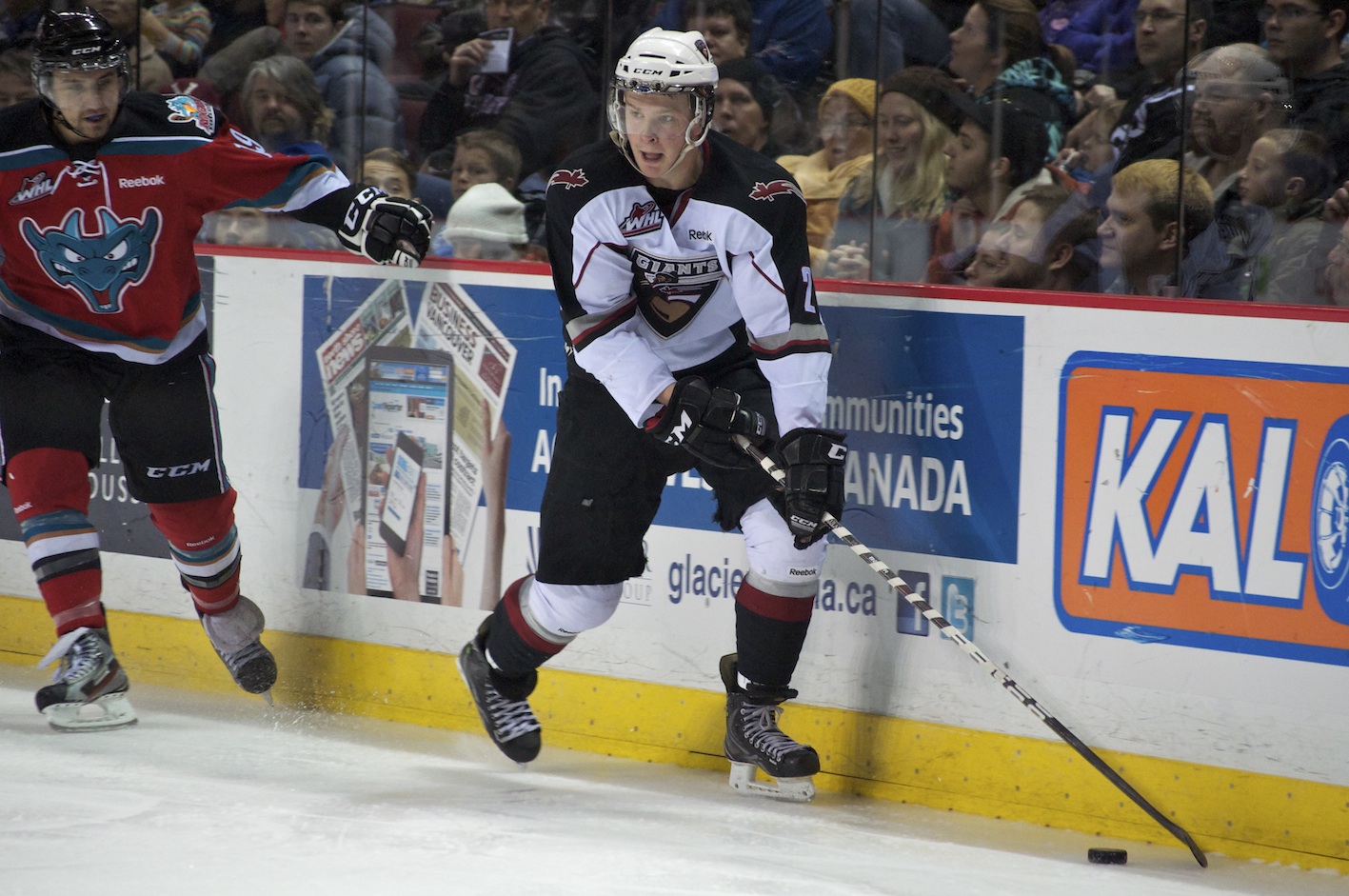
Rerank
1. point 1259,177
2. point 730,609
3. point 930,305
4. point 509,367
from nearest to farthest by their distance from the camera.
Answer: point 1259,177
point 930,305
point 730,609
point 509,367

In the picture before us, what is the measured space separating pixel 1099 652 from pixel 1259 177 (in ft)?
2.97

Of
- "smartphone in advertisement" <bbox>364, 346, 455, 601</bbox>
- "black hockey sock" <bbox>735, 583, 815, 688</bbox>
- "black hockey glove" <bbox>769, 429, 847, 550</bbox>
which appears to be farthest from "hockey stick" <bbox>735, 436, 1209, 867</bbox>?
A: "smartphone in advertisement" <bbox>364, 346, 455, 601</bbox>

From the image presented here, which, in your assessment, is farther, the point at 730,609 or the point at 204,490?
the point at 204,490

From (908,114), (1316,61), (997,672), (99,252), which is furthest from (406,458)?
(1316,61)

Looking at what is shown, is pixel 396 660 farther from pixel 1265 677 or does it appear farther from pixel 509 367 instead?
pixel 1265 677

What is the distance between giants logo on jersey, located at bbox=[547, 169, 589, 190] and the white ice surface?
3.85 ft

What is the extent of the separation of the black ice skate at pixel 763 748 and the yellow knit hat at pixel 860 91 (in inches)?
45.9

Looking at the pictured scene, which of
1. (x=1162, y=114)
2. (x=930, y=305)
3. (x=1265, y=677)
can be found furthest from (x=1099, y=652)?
(x=1162, y=114)

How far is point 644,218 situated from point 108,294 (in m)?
1.26

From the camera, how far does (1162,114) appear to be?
297 centimetres

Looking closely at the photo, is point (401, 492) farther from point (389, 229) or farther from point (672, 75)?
point (672, 75)

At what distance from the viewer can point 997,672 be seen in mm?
2834

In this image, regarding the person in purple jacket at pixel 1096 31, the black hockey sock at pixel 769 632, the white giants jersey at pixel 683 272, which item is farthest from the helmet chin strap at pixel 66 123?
the person in purple jacket at pixel 1096 31

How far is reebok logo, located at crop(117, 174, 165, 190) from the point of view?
3.39 metres
